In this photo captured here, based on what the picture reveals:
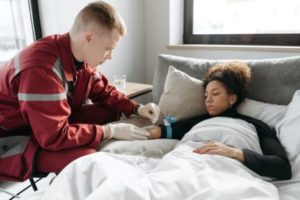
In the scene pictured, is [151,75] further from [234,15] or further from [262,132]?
[262,132]

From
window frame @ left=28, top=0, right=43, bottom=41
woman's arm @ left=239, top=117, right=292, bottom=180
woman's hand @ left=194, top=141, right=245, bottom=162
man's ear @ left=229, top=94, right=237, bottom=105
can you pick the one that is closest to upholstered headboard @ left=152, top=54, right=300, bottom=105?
man's ear @ left=229, top=94, right=237, bottom=105

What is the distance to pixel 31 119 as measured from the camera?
102 cm

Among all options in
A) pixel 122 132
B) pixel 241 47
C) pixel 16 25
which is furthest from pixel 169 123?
pixel 16 25

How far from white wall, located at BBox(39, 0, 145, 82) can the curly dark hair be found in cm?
108

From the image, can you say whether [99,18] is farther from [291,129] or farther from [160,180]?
[291,129]

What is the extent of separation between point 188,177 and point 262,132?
0.57 metres

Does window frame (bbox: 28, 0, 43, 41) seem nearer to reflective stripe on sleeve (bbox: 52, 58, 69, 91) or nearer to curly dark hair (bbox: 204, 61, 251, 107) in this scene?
reflective stripe on sleeve (bbox: 52, 58, 69, 91)

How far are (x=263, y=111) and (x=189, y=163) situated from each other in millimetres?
637

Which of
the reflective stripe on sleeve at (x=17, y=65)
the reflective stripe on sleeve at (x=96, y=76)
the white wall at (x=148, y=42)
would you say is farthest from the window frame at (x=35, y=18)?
the reflective stripe on sleeve at (x=17, y=65)

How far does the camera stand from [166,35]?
2.35m

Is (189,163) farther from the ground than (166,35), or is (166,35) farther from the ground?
(166,35)

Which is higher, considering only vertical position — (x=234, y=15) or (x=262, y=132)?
(x=234, y=15)

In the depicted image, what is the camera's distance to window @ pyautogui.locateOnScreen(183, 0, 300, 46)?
195 centimetres

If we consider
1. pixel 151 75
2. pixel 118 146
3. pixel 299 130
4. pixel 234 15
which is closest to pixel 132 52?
pixel 151 75
